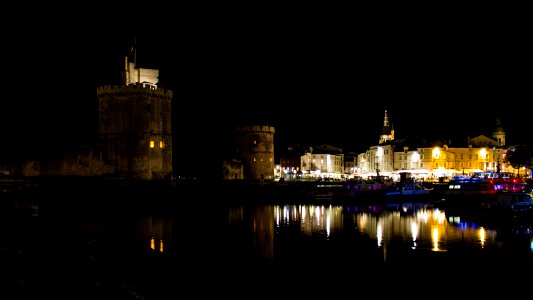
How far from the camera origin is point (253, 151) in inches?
2004

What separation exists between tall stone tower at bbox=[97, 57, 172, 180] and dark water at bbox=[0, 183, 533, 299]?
4.37m

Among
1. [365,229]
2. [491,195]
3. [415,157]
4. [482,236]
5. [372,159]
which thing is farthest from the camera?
[372,159]

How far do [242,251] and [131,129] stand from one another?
19.4m

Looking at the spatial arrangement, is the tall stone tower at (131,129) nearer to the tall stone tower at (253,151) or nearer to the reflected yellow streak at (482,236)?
the tall stone tower at (253,151)

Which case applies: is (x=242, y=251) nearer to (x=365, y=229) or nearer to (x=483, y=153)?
(x=365, y=229)

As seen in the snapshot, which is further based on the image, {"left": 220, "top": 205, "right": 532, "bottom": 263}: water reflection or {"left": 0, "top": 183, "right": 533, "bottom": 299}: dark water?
{"left": 220, "top": 205, "right": 532, "bottom": 263}: water reflection

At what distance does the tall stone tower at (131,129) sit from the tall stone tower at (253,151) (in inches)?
562

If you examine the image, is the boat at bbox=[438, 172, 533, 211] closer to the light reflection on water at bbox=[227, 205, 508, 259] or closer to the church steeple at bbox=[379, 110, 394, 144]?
the light reflection on water at bbox=[227, 205, 508, 259]

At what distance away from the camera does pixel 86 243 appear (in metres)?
14.8

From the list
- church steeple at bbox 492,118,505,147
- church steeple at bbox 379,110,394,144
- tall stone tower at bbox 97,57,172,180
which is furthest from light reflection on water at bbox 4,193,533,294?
church steeple at bbox 379,110,394,144

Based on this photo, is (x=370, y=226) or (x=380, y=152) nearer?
(x=370, y=226)

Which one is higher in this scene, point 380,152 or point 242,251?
point 380,152

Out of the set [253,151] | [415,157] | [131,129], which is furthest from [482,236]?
[415,157]

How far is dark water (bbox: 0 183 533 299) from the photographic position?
1150 centimetres
